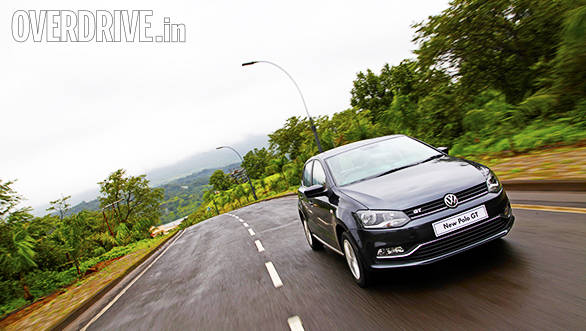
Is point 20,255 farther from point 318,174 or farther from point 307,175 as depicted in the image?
point 318,174

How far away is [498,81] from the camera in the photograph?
1367 centimetres

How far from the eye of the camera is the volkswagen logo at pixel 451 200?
11.0ft

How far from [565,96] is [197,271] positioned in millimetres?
10904

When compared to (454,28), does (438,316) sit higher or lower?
lower

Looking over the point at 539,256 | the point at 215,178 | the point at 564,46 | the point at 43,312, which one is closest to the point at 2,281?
the point at 43,312

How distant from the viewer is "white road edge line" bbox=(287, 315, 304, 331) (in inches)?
136

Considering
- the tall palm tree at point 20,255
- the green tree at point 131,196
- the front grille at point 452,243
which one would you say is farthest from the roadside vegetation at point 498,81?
the green tree at point 131,196

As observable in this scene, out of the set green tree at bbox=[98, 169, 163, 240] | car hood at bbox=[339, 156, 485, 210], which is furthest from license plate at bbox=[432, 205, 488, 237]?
green tree at bbox=[98, 169, 163, 240]

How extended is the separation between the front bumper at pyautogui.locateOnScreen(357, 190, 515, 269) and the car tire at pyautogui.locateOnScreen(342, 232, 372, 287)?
0.26 meters

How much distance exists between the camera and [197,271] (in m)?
7.79

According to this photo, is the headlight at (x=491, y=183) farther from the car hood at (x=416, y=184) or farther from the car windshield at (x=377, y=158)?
the car windshield at (x=377, y=158)

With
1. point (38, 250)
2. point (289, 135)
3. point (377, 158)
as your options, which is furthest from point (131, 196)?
point (377, 158)

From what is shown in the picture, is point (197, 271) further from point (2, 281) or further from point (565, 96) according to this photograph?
point (565, 96)

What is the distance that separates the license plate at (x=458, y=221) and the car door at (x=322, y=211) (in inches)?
55.8
